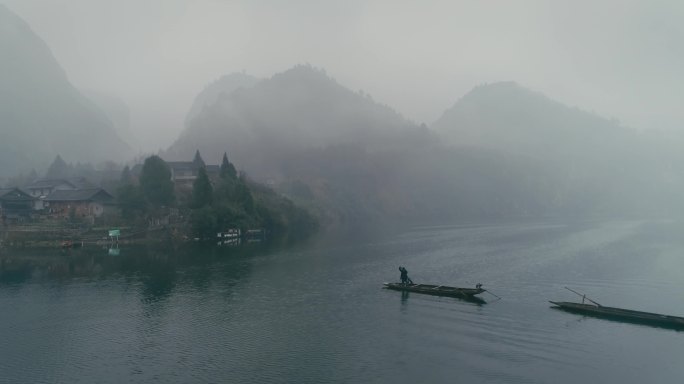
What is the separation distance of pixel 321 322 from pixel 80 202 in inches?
2783

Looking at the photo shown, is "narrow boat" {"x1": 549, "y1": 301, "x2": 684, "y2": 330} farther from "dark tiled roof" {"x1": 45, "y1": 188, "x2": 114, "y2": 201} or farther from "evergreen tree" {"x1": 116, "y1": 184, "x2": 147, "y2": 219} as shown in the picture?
"dark tiled roof" {"x1": 45, "y1": 188, "x2": 114, "y2": 201}

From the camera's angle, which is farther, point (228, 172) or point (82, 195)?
point (228, 172)

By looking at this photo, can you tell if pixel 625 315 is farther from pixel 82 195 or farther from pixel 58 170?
pixel 58 170

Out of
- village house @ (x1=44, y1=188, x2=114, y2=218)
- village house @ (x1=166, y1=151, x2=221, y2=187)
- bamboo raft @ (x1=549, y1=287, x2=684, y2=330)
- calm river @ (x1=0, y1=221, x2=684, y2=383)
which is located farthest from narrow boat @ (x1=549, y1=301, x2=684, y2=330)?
village house @ (x1=166, y1=151, x2=221, y2=187)

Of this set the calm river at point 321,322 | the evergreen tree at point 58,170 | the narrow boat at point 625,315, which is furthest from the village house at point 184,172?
the narrow boat at point 625,315

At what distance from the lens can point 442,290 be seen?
1725 inches

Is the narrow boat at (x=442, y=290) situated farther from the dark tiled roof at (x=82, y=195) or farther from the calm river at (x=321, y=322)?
the dark tiled roof at (x=82, y=195)

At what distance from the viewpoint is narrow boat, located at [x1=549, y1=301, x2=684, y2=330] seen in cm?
3384

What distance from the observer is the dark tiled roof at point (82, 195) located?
89.0 m

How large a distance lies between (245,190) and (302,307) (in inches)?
2413

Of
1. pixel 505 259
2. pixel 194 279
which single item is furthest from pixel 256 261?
pixel 505 259

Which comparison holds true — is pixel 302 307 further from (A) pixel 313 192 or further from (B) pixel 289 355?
(A) pixel 313 192

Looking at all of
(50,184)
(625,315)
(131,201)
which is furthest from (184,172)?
(625,315)

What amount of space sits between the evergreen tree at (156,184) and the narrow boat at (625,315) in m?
70.3
